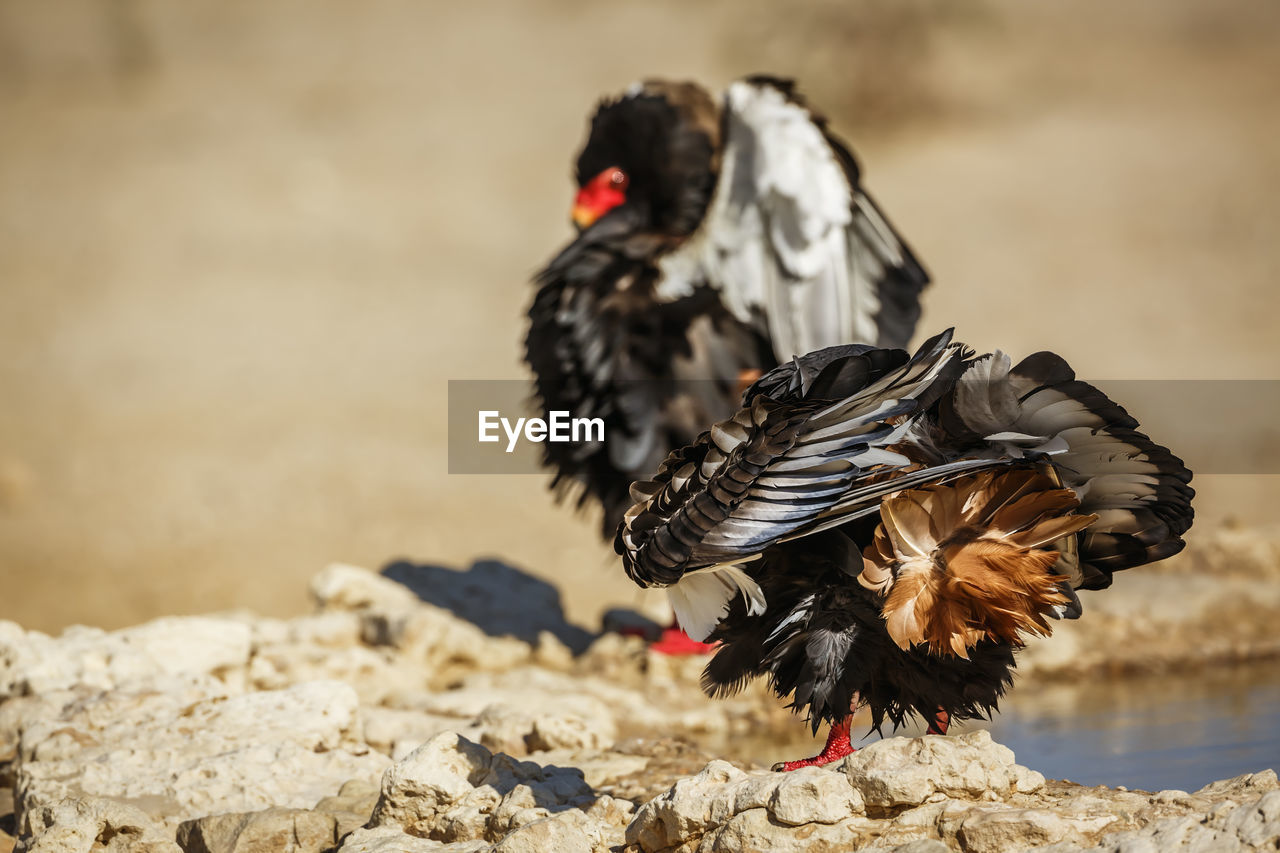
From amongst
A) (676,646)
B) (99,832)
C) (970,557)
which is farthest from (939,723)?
(676,646)

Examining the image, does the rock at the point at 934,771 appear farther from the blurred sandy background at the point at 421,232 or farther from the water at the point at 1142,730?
the blurred sandy background at the point at 421,232

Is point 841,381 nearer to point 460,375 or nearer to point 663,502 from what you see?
point 663,502

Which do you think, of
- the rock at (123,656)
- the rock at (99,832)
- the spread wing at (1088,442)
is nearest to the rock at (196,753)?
the rock at (99,832)

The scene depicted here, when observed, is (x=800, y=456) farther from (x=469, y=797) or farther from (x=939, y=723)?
(x=469, y=797)

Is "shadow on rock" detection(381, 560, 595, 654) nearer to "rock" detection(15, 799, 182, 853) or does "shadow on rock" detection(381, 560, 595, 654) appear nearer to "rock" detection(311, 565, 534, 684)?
"rock" detection(311, 565, 534, 684)

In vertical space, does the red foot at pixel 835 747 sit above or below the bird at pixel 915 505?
below

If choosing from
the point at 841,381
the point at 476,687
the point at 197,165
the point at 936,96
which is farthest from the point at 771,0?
the point at 841,381

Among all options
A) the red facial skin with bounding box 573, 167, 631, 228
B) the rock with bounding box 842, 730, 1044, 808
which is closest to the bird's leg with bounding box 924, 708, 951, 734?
the rock with bounding box 842, 730, 1044, 808
